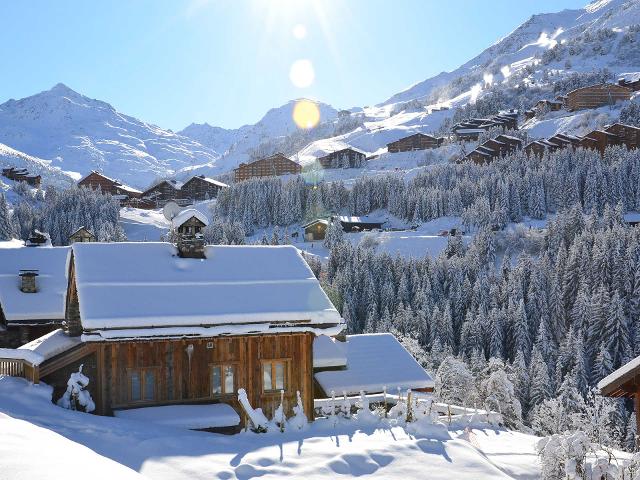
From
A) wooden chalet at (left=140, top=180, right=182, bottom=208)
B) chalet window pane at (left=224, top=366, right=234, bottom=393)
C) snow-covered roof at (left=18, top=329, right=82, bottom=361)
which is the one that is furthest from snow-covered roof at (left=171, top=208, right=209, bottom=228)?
wooden chalet at (left=140, top=180, right=182, bottom=208)

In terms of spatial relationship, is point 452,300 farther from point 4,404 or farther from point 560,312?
point 4,404

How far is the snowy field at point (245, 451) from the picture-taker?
908cm

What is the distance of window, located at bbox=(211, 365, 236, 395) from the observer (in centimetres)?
1602

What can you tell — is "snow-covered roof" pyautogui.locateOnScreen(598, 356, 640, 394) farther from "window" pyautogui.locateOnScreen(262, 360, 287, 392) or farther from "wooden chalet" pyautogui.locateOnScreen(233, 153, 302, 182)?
"wooden chalet" pyautogui.locateOnScreen(233, 153, 302, 182)

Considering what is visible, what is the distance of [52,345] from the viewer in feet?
51.5

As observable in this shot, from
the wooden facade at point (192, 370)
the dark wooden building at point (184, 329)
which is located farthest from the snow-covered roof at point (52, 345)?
the wooden facade at point (192, 370)

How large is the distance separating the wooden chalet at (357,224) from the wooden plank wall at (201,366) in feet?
296

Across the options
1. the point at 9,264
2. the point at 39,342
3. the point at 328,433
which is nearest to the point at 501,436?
the point at 328,433

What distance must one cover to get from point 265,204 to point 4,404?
354ft

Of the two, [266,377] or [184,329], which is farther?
[266,377]

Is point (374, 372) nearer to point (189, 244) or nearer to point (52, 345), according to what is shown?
point (189, 244)

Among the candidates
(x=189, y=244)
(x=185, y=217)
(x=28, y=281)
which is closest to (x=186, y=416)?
(x=189, y=244)

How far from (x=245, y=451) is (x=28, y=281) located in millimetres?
18533

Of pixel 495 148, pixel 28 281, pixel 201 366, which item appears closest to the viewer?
pixel 201 366
